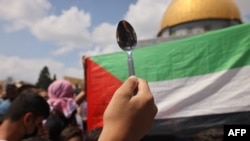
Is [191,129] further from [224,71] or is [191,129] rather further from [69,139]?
[69,139]

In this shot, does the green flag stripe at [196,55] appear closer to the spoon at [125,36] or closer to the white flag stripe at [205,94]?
the white flag stripe at [205,94]

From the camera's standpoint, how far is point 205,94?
2648 millimetres

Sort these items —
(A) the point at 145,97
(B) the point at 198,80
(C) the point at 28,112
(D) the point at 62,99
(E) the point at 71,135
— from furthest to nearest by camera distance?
(D) the point at 62,99 < (B) the point at 198,80 < (E) the point at 71,135 < (C) the point at 28,112 < (A) the point at 145,97

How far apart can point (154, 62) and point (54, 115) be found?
0.95 m

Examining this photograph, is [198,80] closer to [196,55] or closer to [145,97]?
[196,55]

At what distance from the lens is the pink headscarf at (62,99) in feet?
9.95

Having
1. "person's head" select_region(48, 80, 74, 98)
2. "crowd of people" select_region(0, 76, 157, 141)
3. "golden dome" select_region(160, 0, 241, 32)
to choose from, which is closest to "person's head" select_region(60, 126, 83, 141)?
"crowd of people" select_region(0, 76, 157, 141)

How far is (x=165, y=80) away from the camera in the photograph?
2.85 m

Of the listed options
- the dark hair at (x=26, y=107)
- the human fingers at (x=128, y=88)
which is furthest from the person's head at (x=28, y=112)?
the human fingers at (x=128, y=88)

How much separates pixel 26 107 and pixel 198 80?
1325 mm

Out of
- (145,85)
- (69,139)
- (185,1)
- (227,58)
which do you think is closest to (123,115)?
(145,85)

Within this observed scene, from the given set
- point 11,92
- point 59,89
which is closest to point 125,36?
point 59,89

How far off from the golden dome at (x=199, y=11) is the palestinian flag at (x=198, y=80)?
20.6 m

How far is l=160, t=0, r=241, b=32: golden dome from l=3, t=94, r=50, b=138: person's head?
21.6m
